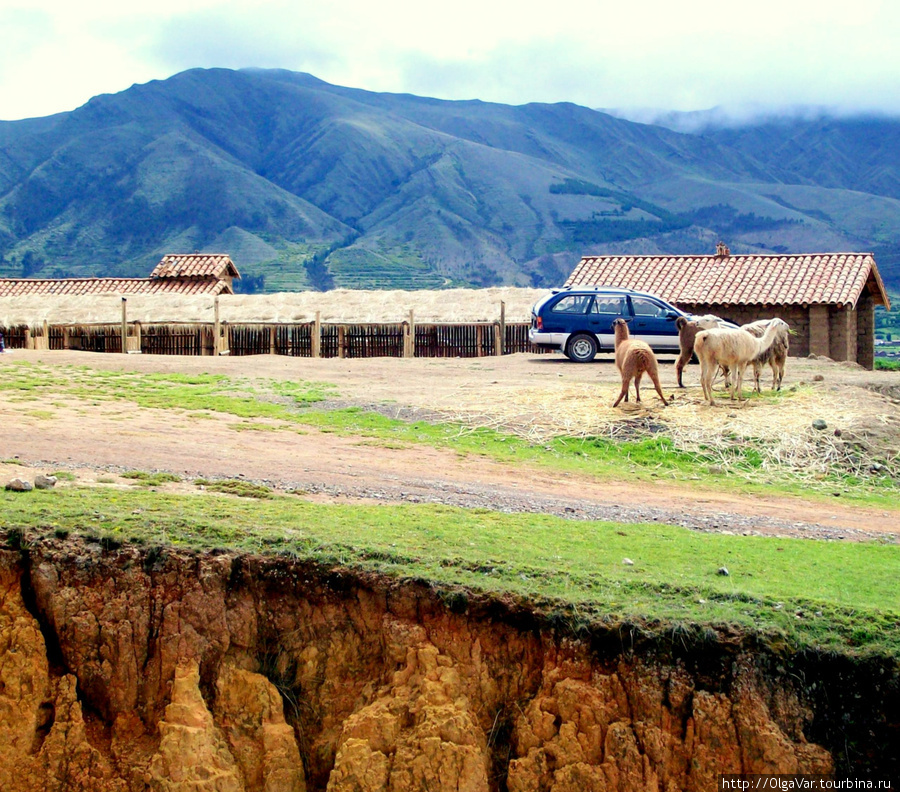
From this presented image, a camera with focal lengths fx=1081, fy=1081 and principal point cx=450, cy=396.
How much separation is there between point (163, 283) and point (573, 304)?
20.9 meters

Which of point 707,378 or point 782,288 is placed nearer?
point 707,378

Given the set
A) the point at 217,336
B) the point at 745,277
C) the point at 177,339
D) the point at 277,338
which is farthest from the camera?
the point at 745,277

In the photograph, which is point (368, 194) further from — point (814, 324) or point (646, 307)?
point (646, 307)

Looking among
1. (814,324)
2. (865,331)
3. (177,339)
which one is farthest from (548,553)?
(865,331)

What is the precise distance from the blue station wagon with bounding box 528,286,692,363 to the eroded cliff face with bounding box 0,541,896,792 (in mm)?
15024

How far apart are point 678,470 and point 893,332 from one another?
55.2 m

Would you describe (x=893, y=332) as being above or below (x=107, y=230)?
below

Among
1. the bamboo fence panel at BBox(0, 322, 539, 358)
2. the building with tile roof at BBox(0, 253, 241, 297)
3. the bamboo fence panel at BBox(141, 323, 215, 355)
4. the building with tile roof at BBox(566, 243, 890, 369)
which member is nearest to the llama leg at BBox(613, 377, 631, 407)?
the bamboo fence panel at BBox(0, 322, 539, 358)

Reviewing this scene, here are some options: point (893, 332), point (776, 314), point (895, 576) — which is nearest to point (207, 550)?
point (895, 576)

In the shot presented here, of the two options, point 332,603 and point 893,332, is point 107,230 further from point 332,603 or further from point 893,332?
point 332,603

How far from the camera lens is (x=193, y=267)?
3934 centimetres

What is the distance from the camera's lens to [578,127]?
6230 inches

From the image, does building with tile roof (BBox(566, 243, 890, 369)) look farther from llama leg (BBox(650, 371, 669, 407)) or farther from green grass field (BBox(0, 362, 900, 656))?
green grass field (BBox(0, 362, 900, 656))

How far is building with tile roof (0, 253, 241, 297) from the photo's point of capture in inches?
1500
